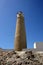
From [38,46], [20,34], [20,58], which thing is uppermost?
[20,34]

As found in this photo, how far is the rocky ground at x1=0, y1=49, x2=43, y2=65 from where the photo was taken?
855 inches

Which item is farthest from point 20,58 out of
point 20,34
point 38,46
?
point 38,46

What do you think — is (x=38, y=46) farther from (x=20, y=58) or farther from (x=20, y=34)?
(x=20, y=58)

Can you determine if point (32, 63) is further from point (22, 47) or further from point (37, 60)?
point (22, 47)

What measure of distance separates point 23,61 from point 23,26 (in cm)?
869

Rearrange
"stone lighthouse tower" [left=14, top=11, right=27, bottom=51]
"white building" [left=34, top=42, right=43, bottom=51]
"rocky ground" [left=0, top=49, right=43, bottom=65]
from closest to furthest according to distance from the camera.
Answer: "rocky ground" [left=0, top=49, right=43, bottom=65] < "stone lighthouse tower" [left=14, top=11, right=27, bottom=51] < "white building" [left=34, top=42, right=43, bottom=51]

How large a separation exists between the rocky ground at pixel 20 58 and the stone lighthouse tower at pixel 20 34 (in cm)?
262

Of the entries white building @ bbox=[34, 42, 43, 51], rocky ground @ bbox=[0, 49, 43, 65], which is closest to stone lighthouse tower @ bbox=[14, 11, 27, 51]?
white building @ bbox=[34, 42, 43, 51]

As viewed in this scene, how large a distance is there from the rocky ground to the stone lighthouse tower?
2620 millimetres

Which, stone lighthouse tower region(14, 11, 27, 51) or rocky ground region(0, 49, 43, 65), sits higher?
stone lighthouse tower region(14, 11, 27, 51)

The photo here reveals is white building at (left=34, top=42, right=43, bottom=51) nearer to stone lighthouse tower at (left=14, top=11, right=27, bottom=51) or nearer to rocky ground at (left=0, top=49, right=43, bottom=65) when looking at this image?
stone lighthouse tower at (left=14, top=11, right=27, bottom=51)

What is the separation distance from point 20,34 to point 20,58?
20.4 ft

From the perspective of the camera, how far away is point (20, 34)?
28.4 m

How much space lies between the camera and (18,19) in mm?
29188
